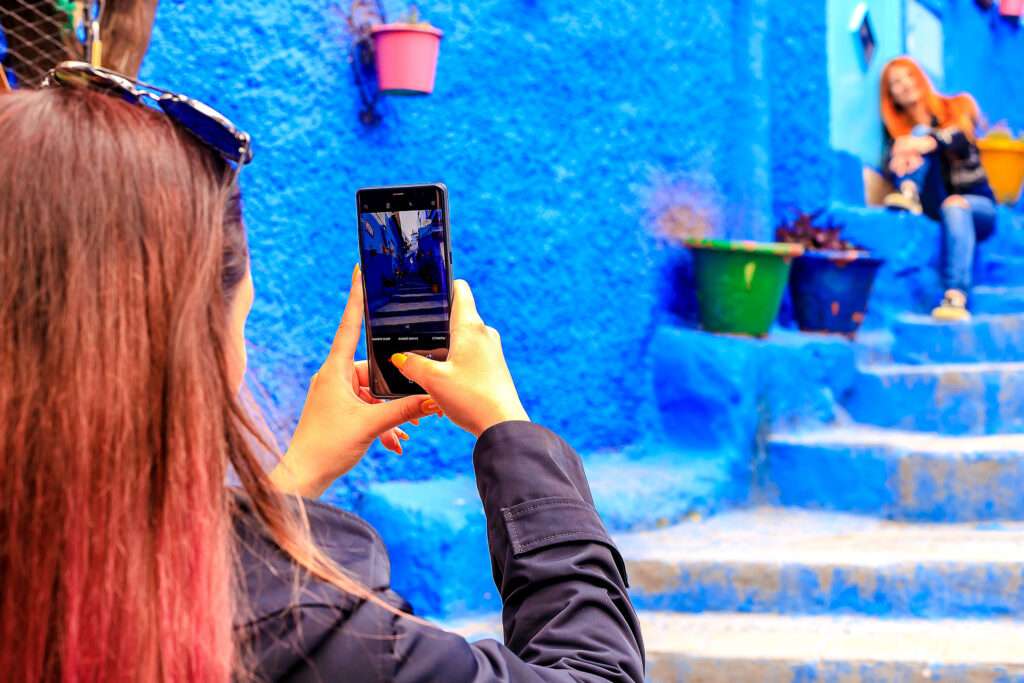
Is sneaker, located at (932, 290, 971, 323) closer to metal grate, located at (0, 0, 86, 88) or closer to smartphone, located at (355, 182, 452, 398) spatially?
metal grate, located at (0, 0, 86, 88)

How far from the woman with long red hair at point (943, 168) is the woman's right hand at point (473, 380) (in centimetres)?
544

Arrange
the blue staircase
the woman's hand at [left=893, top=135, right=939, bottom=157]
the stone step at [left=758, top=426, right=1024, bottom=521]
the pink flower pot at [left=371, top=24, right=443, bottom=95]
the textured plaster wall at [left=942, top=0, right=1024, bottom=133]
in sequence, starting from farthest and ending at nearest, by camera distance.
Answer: the textured plaster wall at [left=942, top=0, right=1024, bottom=133] → the woman's hand at [left=893, top=135, right=939, bottom=157] → the stone step at [left=758, top=426, right=1024, bottom=521] → the pink flower pot at [left=371, top=24, right=443, bottom=95] → the blue staircase

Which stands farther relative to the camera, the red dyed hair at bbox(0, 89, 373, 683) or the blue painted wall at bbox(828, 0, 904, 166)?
the blue painted wall at bbox(828, 0, 904, 166)

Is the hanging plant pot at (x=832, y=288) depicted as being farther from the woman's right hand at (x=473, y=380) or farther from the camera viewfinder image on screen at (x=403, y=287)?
the woman's right hand at (x=473, y=380)

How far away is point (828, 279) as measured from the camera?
5430 millimetres

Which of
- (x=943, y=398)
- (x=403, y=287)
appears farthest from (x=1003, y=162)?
(x=403, y=287)

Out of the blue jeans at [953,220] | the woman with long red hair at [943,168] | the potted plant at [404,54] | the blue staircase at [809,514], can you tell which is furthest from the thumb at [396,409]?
the blue jeans at [953,220]

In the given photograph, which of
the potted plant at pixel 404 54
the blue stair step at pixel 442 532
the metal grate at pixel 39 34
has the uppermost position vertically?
the potted plant at pixel 404 54

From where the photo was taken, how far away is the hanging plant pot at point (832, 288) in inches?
214

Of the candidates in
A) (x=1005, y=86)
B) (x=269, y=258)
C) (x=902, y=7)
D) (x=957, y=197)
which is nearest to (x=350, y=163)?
(x=269, y=258)

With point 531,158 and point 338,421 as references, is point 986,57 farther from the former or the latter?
point 338,421

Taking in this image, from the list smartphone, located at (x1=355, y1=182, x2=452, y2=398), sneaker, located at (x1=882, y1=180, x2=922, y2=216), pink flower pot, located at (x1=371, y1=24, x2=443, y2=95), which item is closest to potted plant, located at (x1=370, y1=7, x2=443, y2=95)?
pink flower pot, located at (x1=371, y1=24, x2=443, y2=95)

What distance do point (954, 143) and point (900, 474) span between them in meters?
3.25

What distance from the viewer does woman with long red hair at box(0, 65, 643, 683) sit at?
705mm
